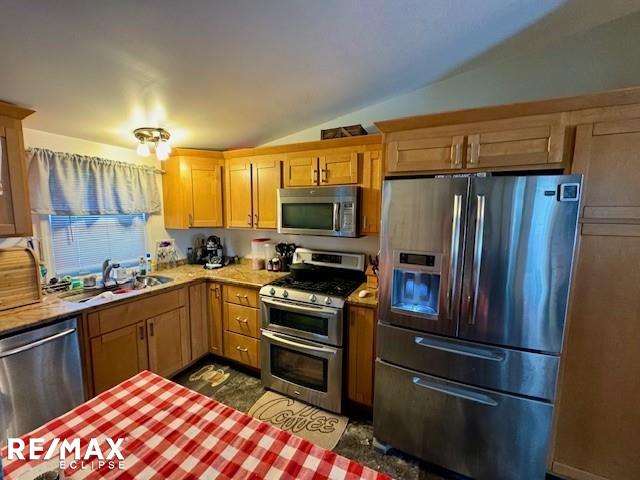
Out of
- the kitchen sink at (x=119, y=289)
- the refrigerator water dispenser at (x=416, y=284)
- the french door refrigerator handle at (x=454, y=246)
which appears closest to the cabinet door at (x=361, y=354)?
the refrigerator water dispenser at (x=416, y=284)

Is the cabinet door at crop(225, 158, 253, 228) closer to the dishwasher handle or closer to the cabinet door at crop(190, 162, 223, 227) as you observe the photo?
the cabinet door at crop(190, 162, 223, 227)

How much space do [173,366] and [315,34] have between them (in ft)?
9.10

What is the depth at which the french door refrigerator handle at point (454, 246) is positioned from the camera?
5.01 ft

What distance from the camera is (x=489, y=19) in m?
1.52

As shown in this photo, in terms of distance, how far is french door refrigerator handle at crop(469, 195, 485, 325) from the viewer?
148 cm

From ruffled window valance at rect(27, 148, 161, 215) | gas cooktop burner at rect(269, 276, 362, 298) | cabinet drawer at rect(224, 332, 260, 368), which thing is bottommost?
cabinet drawer at rect(224, 332, 260, 368)

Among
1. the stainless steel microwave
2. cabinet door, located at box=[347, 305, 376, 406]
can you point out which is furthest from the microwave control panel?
cabinet door, located at box=[347, 305, 376, 406]

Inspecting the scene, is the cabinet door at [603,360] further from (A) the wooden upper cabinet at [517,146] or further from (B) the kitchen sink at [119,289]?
(B) the kitchen sink at [119,289]

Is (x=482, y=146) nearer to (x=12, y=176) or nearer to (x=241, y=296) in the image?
(x=241, y=296)

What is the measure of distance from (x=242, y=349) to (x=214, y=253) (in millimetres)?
1228

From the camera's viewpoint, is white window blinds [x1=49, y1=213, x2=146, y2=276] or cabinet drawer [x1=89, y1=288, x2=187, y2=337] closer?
cabinet drawer [x1=89, y1=288, x2=187, y2=337]

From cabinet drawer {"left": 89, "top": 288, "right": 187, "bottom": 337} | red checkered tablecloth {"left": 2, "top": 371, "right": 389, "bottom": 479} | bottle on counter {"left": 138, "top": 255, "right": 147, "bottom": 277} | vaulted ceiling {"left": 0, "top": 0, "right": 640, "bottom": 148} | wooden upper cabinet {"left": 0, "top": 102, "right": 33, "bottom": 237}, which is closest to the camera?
red checkered tablecloth {"left": 2, "top": 371, "right": 389, "bottom": 479}

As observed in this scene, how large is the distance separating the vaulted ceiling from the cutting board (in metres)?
0.94

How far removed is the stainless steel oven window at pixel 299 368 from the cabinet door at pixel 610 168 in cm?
193
